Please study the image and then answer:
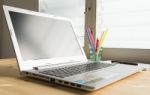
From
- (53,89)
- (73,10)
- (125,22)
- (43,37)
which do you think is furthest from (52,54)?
(73,10)

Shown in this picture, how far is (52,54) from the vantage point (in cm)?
82

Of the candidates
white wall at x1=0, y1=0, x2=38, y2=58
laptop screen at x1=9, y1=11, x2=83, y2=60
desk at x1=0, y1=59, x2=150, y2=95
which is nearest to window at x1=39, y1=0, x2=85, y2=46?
white wall at x1=0, y1=0, x2=38, y2=58

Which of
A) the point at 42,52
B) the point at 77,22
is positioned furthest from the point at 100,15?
the point at 42,52

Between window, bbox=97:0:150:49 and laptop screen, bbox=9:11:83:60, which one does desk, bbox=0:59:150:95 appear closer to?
laptop screen, bbox=9:11:83:60

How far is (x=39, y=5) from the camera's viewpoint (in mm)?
1928

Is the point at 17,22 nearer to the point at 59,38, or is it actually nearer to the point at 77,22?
the point at 59,38

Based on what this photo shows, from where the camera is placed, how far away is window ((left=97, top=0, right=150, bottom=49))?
4.09 feet

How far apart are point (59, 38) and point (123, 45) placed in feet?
1.90

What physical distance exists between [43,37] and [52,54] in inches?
3.2

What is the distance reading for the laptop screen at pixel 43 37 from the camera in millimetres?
719

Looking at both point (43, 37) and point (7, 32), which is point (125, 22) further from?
point (7, 32)

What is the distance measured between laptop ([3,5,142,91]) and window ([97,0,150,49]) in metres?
0.45

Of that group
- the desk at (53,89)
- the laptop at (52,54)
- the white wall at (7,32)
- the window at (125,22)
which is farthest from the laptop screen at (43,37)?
the white wall at (7,32)

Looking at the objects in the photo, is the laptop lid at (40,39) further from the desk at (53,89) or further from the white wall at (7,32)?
the white wall at (7,32)
